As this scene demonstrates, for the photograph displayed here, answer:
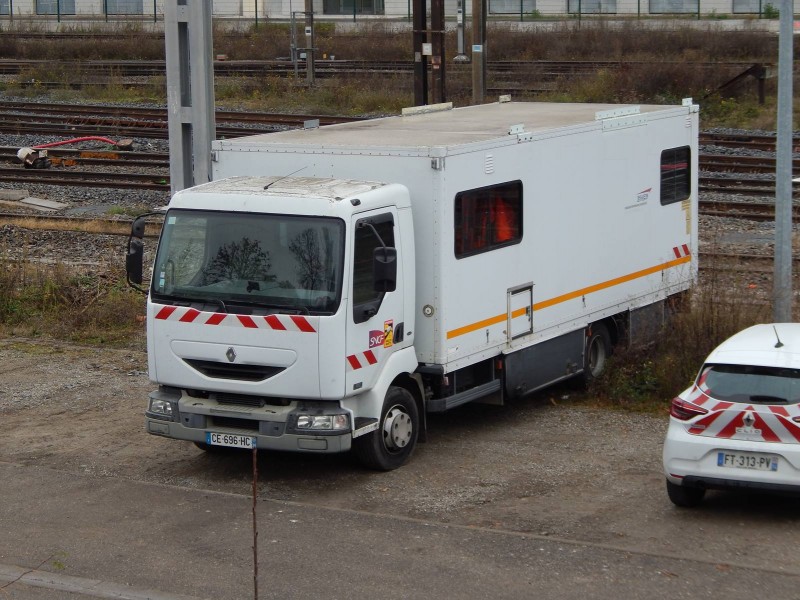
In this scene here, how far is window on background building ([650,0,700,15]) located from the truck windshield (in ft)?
163

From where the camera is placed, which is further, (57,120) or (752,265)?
(57,120)

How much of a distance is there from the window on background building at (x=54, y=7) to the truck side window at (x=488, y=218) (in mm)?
57877

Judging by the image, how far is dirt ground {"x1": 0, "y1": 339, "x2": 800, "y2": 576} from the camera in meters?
8.81

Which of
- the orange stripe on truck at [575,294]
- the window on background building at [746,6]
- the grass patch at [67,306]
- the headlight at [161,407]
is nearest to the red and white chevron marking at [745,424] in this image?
the orange stripe on truck at [575,294]

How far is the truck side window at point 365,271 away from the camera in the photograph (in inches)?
377

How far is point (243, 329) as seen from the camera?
9.55 m

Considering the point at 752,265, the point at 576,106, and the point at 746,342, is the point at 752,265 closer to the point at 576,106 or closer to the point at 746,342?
the point at 576,106

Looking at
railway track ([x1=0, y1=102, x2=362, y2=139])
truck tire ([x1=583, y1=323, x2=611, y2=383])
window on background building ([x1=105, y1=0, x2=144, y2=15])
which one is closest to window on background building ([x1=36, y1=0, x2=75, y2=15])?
window on background building ([x1=105, y1=0, x2=144, y2=15])

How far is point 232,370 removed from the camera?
973cm

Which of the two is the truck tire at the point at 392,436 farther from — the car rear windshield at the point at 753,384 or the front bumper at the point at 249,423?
the car rear windshield at the point at 753,384

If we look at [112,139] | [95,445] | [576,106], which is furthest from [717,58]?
[95,445]

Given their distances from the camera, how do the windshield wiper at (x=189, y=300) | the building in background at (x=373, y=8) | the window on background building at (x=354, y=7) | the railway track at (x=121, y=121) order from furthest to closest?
the window on background building at (x=354, y=7), the building in background at (x=373, y=8), the railway track at (x=121, y=121), the windshield wiper at (x=189, y=300)

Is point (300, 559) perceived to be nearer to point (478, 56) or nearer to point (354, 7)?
point (478, 56)

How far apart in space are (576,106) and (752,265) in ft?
13.8
